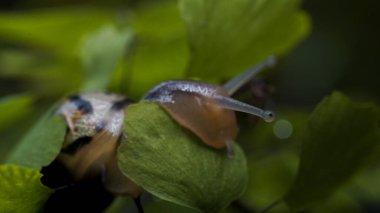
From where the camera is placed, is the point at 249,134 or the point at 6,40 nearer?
the point at 249,134

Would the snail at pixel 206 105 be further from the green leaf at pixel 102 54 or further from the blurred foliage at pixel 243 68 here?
the green leaf at pixel 102 54

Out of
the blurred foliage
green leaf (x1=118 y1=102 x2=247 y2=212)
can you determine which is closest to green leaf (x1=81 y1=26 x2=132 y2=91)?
the blurred foliage

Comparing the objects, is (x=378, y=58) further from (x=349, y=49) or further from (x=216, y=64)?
(x=216, y=64)

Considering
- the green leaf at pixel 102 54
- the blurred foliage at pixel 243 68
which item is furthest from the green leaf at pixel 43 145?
the green leaf at pixel 102 54

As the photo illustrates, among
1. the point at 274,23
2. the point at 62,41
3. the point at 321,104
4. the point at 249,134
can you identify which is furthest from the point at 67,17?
the point at 321,104

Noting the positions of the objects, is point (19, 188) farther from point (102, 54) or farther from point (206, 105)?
point (102, 54)
